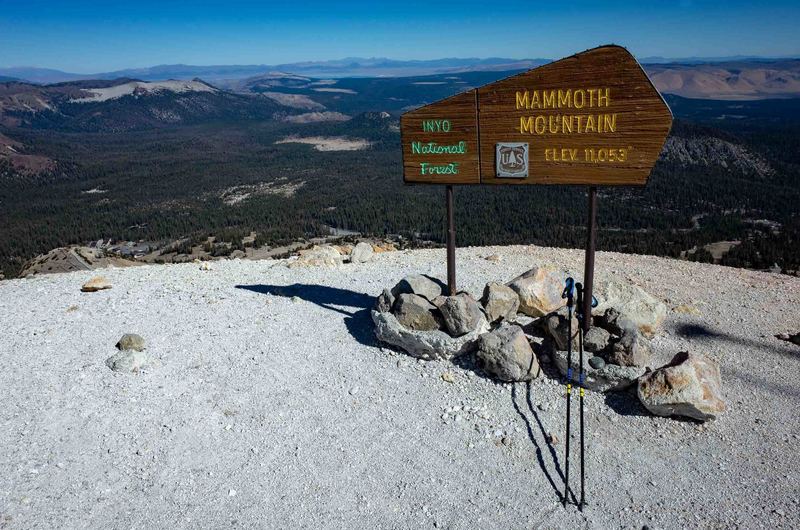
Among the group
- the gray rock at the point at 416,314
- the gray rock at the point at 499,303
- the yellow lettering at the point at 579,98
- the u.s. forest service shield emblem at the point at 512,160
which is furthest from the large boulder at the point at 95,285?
the yellow lettering at the point at 579,98

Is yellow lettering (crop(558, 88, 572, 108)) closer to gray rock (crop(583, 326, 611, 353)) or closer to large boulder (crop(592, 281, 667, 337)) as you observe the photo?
gray rock (crop(583, 326, 611, 353))

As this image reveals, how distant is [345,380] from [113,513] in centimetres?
498

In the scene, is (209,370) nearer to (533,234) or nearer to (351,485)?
(351,485)

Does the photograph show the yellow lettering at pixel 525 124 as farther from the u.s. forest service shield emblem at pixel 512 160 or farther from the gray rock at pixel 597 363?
the gray rock at pixel 597 363

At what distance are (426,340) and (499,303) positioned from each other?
236cm

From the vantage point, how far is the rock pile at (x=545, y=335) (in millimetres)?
10258

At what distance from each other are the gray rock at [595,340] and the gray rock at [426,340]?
2264 mm

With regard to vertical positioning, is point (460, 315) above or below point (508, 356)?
above

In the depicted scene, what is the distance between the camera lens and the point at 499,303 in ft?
43.8

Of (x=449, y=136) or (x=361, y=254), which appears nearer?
(x=449, y=136)

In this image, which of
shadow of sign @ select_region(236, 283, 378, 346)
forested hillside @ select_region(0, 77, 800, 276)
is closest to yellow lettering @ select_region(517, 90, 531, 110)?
shadow of sign @ select_region(236, 283, 378, 346)

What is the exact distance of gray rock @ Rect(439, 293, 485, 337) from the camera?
40.0 feet

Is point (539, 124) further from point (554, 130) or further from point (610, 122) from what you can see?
point (610, 122)

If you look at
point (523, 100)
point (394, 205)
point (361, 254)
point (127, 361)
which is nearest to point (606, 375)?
point (523, 100)
